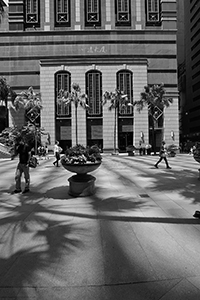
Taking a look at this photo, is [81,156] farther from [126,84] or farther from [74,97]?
[126,84]

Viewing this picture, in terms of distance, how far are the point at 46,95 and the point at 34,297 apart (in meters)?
45.2

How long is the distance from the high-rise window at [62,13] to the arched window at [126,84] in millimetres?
17659

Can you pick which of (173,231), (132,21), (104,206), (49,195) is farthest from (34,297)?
(132,21)

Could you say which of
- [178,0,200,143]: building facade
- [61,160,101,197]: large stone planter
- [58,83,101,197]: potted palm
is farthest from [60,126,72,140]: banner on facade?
[178,0,200,143]: building facade

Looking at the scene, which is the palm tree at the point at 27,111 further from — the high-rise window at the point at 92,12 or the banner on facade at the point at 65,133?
the high-rise window at the point at 92,12

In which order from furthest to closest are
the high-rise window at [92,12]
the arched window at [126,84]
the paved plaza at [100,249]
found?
the high-rise window at [92,12]
the arched window at [126,84]
the paved plaza at [100,249]

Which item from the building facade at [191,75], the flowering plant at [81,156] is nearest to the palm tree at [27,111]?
the flowering plant at [81,156]

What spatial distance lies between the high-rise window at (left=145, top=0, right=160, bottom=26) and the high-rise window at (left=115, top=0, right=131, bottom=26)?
4437 millimetres

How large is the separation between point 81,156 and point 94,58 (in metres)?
42.8

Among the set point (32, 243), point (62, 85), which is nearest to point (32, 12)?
point (62, 85)

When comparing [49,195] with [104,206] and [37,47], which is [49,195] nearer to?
[104,206]

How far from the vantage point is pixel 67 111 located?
44719mm

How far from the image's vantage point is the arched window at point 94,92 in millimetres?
44500

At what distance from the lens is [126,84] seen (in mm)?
45188
